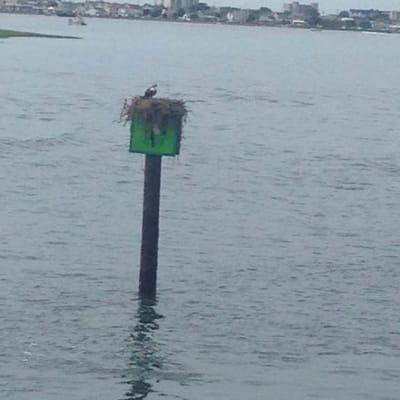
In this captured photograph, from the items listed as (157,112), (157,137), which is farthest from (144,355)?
(157,112)

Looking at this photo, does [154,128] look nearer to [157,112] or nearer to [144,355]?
[157,112]

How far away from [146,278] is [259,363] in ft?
10.0

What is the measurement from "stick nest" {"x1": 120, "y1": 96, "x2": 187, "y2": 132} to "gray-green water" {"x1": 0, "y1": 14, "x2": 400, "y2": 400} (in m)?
2.29

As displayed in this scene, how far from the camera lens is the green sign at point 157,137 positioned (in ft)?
63.9

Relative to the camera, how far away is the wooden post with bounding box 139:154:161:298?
20094 millimetres

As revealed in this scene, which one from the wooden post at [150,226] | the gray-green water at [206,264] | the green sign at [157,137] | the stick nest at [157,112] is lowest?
the gray-green water at [206,264]

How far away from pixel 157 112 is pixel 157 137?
29 centimetres

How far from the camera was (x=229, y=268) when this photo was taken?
2369cm

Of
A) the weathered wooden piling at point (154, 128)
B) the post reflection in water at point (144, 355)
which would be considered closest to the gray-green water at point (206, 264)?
the post reflection in water at point (144, 355)

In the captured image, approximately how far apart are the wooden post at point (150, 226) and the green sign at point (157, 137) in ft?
0.68

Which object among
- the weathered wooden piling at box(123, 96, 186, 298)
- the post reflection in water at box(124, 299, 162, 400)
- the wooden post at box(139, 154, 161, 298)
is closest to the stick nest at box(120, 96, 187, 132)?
the weathered wooden piling at box(123, 96, 186, 298)

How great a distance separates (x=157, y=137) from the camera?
19.5 meters

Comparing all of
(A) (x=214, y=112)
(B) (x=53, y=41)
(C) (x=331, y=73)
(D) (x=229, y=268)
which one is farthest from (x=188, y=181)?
(B) (x=53, y=41)

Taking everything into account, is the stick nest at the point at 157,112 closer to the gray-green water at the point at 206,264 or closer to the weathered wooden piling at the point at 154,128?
the weathered wooden piling at the point at 154,128
